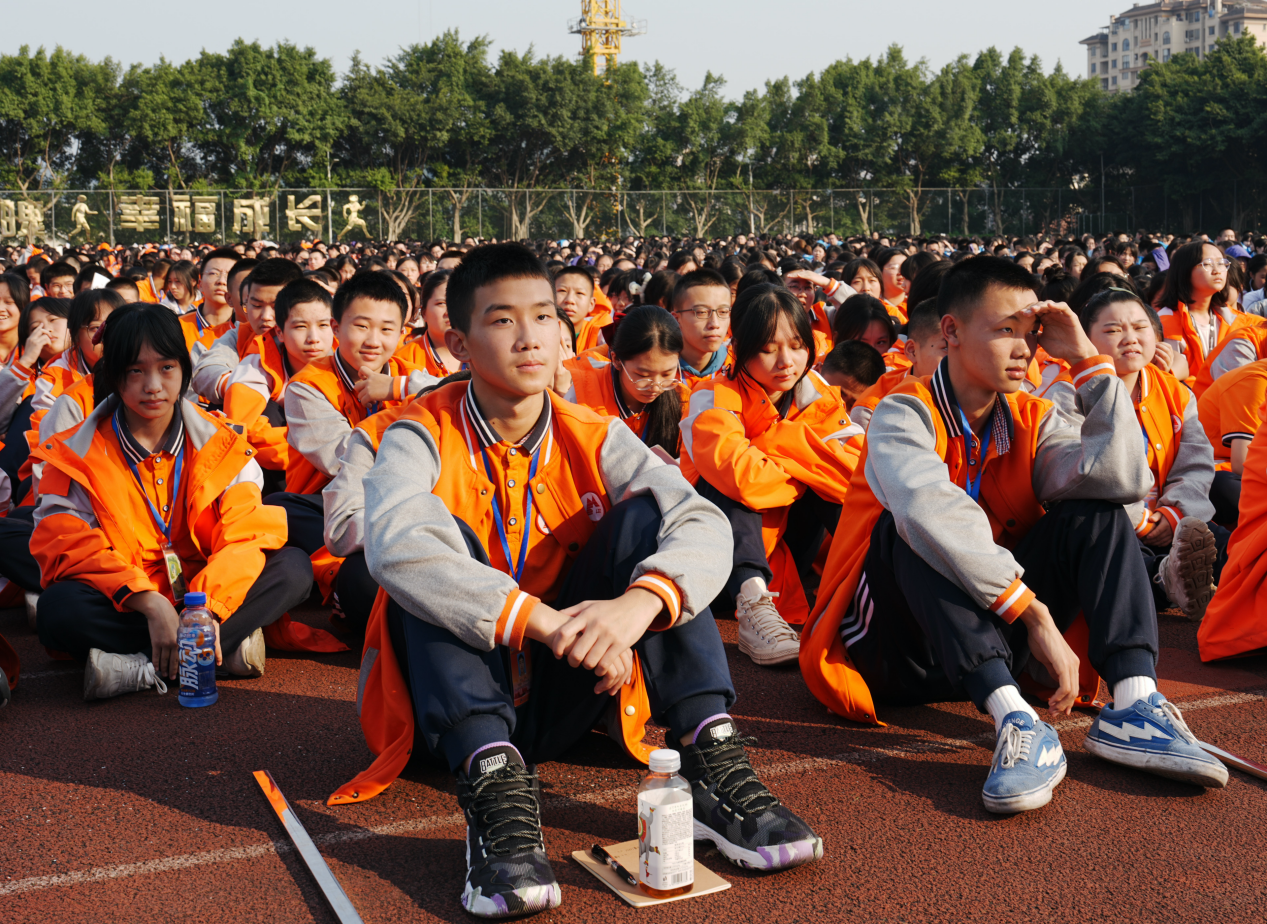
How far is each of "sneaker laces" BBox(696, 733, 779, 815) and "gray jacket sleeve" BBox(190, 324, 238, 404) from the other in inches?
155

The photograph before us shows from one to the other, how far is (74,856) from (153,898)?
313mm

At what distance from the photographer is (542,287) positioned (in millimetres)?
2766

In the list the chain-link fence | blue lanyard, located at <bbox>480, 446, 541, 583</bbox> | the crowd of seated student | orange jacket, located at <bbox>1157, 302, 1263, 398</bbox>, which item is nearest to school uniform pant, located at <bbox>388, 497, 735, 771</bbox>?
the crowd of seated student

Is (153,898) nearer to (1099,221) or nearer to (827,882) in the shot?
(827,882)

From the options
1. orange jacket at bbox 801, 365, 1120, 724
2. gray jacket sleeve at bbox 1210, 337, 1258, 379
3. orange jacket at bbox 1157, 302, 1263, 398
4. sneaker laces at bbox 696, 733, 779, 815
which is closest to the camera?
sneaker laces at bbox 696, 733, 779, 815

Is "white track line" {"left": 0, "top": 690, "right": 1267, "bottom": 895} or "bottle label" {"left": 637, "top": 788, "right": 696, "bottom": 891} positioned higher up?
"bottle label" {"left": 637, "top": 788, "right": 696, "bottom": 891}

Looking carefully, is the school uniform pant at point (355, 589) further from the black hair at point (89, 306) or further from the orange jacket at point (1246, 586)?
the orange jacket at point (1246, 586)

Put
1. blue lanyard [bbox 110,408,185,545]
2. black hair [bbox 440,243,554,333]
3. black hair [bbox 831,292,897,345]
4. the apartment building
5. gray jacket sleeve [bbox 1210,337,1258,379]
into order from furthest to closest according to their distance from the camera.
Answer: the apartment building
black hair [bbox 831,292,897,345]
gray jacket sleeve [bbox 1210,337,1258,379]
blue lanyard [bbox 110,408,185,545]
black hair [bbox 440,243,554,333]

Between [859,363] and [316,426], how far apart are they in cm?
250

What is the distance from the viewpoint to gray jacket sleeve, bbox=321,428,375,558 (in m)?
3.80

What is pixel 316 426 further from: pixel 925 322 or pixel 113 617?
pixel 925 322

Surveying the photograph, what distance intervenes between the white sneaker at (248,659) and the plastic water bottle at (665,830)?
76.5 inches

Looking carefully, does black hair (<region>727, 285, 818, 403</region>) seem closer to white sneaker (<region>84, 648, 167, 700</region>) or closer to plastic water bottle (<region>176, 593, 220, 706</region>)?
plastic water bottle (<region>176, 593, 220, 706</region>)

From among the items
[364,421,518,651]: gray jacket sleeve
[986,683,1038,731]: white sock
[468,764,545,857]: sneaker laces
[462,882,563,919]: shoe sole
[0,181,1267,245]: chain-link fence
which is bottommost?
[462,882,563,919]: shoe sole
